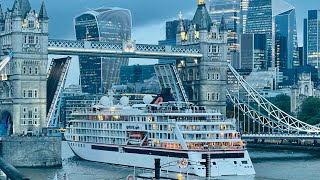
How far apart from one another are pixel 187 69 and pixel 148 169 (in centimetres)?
3796

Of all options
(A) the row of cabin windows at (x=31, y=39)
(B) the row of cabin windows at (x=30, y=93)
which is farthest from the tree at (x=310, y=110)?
(A) the row of cabin windows at (x=31, y=39)

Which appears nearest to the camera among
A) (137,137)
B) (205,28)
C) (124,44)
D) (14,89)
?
(137,137)

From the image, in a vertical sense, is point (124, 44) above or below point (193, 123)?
above

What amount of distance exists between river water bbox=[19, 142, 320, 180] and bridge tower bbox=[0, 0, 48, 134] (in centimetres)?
692

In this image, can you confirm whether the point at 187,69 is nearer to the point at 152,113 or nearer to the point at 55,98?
the point at 55,98

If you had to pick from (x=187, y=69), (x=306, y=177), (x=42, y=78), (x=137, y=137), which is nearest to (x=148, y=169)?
(x=137, y=137)

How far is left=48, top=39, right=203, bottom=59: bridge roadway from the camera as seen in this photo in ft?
356

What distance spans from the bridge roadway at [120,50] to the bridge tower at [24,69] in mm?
2568

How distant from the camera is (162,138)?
283ft

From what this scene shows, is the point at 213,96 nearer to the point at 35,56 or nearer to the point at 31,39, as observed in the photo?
the point at 35,56

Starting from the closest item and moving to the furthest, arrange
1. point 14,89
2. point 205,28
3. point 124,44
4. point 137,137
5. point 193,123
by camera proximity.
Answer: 1. point 193,123
2. point 137,137
3. point 14,89
4. point 124,44
5. point 205,28

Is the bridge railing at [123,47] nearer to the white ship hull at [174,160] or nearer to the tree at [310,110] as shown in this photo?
the white ship hull at [174,160]

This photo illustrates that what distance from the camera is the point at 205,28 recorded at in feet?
397

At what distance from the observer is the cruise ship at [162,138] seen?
81500 millimetres
